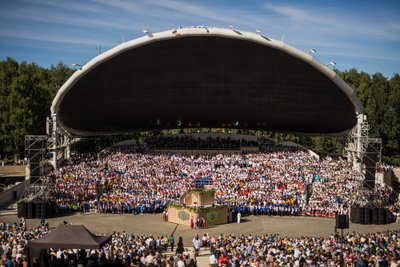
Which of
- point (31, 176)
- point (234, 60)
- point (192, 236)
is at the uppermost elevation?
point (234, 60)

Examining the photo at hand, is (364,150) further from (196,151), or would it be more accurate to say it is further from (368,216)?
(196,151)

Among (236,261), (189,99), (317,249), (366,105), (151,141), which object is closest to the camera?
(236,261)

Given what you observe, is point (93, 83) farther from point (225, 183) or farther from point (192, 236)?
point (192, 236)

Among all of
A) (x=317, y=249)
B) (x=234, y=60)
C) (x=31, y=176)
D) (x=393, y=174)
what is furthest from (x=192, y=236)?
(x=393, y=174)

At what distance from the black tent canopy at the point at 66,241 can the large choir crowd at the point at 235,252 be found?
346 mm

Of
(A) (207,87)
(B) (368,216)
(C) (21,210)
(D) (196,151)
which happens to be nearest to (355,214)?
(B) (368,216)

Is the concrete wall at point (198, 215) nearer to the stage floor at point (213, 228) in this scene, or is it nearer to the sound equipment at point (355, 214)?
the stage floor at point (213, 228)

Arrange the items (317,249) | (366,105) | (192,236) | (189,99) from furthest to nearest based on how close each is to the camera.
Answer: (366,105) < (189,99) < (192,236) < (317,249)

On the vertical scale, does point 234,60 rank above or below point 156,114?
above

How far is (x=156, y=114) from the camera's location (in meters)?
48.8

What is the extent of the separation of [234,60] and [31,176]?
1759 cm

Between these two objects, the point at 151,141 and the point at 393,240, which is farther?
the point at 151,141

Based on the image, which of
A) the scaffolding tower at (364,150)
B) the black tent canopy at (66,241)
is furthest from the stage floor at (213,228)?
the black tent canopy at (66,241)

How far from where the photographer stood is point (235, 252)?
19.5 metres
